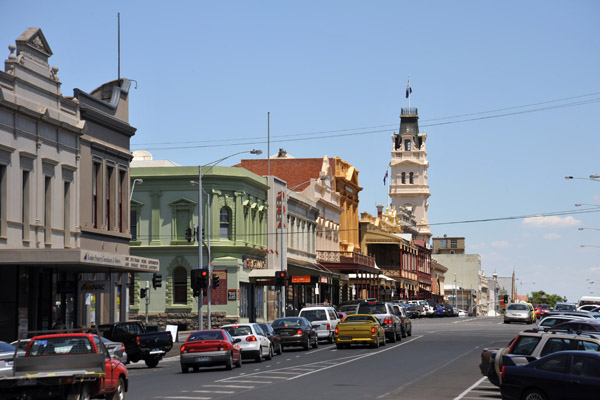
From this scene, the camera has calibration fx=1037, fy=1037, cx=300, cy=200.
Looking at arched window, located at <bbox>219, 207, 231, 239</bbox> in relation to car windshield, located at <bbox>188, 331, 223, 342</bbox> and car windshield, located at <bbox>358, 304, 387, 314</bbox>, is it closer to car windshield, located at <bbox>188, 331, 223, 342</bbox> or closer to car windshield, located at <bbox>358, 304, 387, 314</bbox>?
car windshield, located at <bbox>358, 304, 387, 314</bbox>

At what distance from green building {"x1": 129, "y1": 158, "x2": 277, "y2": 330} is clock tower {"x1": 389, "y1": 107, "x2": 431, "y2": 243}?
4470 inches

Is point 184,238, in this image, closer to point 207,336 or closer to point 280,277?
point 280,277

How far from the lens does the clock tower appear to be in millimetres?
180125

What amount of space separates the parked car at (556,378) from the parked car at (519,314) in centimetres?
5493

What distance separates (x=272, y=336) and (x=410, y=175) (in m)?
145

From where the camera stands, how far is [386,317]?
4734 cm

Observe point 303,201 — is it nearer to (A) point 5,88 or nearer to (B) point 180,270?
(B) point 180,270

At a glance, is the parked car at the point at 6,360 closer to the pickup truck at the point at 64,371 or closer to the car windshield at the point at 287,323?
the pickup truck at the point at 64,371

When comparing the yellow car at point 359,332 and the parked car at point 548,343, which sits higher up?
the parked car at point 548,343

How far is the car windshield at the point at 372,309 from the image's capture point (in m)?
47.8

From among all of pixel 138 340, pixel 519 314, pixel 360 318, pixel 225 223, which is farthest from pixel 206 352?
pixel 519 314

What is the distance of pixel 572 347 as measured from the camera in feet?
69.6

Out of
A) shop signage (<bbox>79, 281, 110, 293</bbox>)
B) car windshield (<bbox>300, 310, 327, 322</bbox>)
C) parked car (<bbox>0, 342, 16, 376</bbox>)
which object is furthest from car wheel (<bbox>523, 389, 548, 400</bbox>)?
car windshield (<bbox>300, 310, 327, 322</bbox>)

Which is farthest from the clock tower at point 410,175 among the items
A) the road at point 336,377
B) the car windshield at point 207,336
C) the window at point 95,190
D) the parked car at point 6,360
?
the parked car at point 6,360
